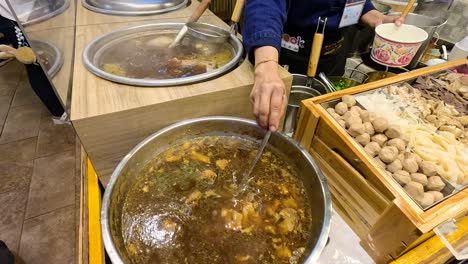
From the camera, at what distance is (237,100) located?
1.21 metres

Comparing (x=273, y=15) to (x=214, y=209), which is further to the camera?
(x=273, y=15)

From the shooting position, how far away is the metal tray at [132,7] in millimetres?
1812

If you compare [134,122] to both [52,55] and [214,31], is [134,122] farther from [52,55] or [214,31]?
[214,31]

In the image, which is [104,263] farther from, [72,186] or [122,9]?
[72,186]

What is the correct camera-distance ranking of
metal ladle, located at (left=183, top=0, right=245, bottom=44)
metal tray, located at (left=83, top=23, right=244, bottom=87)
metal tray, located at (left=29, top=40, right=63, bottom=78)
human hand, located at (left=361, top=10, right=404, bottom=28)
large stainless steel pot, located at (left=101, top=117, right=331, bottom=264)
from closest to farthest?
1. large stainless steel pot, located at (left=101, top=117, right=331, bottom=264)
2. metal tray, located at (left=83, top=23, right=244, bottom=87)
3. metal tray, located at (left=29, top=40, right=63, bottom=78)
4. metal ladle, located at (left=183, top=0, right=245, bottom=44)
5. human hand, located at (left=361, top=10, right=404, bottom=28)

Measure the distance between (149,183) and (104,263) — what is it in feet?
1.14

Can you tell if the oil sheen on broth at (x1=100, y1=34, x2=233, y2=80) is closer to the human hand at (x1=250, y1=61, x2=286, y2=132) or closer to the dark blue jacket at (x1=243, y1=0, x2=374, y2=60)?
the dark blue jacket at (x1=243, y1=0, x2=374, y2=60)

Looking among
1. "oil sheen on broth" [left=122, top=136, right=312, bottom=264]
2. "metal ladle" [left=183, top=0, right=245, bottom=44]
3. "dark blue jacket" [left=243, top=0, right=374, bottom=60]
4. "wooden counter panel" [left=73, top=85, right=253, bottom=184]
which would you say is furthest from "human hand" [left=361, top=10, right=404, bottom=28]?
"oil sheen on broth" [left=122, top=136, right=312, bottom=264]

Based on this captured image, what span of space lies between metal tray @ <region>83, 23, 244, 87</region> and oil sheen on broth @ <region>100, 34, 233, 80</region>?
0.09ft

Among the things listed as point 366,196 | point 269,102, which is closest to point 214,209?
point 269,102

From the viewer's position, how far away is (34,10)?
4.02 feet

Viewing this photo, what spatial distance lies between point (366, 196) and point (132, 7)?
1.79 meters

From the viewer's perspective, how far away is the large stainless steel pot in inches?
29.9

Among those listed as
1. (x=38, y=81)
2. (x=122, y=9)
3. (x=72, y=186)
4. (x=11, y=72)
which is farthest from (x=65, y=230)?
(x=11, y=72)
